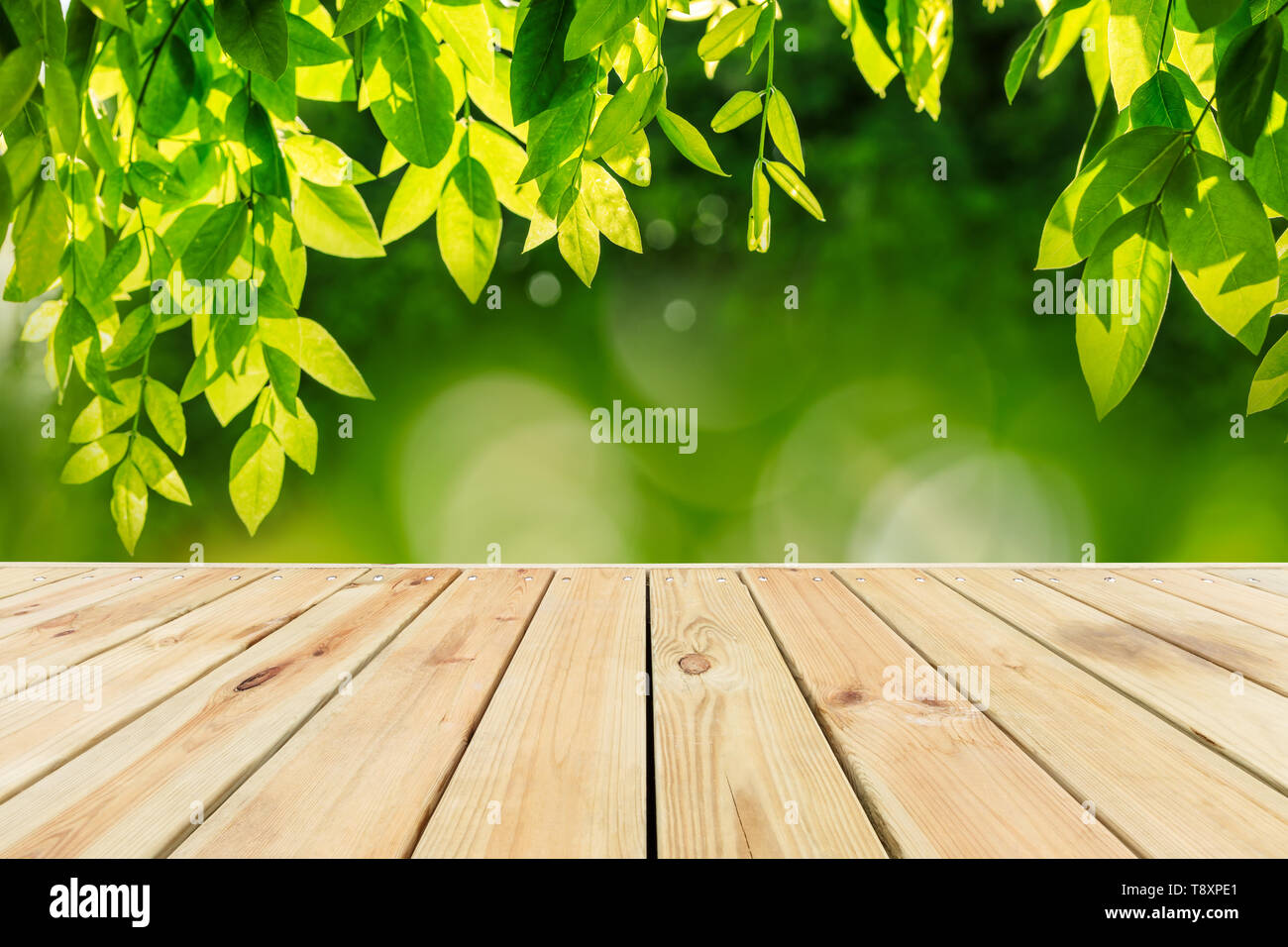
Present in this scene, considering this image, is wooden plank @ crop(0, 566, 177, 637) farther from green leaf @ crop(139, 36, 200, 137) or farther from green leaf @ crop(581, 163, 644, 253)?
green leaf @ crop(581, 163, 644, 253)

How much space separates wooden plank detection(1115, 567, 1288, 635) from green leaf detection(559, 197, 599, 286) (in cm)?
126

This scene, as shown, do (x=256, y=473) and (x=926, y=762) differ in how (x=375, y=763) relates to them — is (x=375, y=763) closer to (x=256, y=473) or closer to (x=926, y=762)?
(x=256, y=473)

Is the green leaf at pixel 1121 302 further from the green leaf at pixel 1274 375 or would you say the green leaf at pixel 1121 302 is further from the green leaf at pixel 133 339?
the green leaf at pixel 133 339

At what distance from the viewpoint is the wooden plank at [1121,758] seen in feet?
1.98

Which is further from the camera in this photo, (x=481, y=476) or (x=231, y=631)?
(x=481, y=476)

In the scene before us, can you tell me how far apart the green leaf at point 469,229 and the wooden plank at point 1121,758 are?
2.10 ft

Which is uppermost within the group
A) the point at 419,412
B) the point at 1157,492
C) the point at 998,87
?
the point at 998,87

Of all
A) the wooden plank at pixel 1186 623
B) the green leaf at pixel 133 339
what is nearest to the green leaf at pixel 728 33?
the green leaf at pixel 133 339

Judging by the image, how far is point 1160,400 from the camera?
2.06 meters

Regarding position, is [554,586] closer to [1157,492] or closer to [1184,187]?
[1184,187]

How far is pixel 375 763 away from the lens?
2.34 ft

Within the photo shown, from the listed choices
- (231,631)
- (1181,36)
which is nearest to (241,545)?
(231,631)

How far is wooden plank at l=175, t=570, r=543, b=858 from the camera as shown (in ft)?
1.92

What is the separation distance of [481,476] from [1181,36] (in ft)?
6.35
